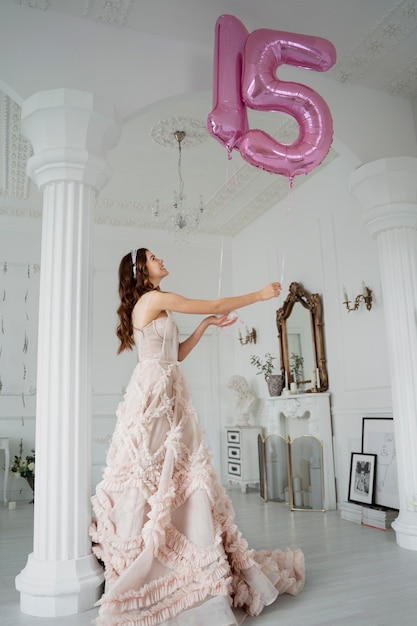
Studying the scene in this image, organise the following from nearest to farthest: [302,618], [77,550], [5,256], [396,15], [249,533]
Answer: [302,618] → [77,550] → [396,15] → [249,533] → [5,256]

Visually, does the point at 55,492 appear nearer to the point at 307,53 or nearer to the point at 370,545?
the point at 370,545

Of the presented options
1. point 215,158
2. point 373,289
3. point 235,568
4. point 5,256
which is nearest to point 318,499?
point 373,289

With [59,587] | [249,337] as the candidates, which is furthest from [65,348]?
[249,337]

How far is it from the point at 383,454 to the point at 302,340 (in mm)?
1598

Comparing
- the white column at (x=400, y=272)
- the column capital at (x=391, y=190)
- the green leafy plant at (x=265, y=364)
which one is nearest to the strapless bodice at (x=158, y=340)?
the white column at (x=400, y=272)

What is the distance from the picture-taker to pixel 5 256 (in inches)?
258

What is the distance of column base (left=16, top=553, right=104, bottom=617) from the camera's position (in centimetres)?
244

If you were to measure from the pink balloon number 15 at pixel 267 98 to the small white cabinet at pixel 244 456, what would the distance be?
13.7ft

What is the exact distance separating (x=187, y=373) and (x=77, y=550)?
460 cm

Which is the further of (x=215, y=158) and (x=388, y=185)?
(x=215, y=158)

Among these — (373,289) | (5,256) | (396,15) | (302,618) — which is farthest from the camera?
(5,256)

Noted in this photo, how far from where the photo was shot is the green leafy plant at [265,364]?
622cm

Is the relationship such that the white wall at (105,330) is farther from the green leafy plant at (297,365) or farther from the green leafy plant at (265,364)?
the green leafy plant at (297,365)

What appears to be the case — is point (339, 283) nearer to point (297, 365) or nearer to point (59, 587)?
point (297, 365)
